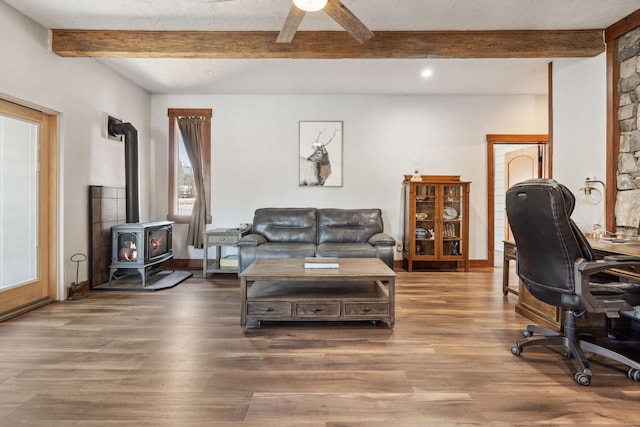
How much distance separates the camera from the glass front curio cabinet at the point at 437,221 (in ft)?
16.4

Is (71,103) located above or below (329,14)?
below

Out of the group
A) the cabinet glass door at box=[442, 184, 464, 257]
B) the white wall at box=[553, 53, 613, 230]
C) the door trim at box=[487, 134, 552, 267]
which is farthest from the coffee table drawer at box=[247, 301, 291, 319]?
the door trim at box=[487, 134, 552, 267]

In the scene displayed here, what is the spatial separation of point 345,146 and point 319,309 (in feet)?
10.4

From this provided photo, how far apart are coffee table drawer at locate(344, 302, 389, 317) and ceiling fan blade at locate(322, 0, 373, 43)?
83.5 inches

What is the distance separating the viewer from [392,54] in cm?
343

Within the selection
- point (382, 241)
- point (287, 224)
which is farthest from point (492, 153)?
point (287, 224)

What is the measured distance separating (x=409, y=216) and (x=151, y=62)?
12.9ft

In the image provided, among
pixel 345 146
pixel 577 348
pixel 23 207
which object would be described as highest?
pixel 345 146

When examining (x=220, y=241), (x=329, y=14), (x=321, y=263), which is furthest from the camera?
(x=220, y=241)

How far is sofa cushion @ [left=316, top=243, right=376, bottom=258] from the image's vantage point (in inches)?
163

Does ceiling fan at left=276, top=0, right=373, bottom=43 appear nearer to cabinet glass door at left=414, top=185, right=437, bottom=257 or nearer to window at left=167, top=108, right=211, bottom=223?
cabinet glass door at left=414, top=185, right=437, bottom=257

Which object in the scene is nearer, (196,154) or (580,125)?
(580,125)

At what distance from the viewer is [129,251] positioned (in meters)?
4.14

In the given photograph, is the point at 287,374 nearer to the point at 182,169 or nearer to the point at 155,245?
the point at 155,245
